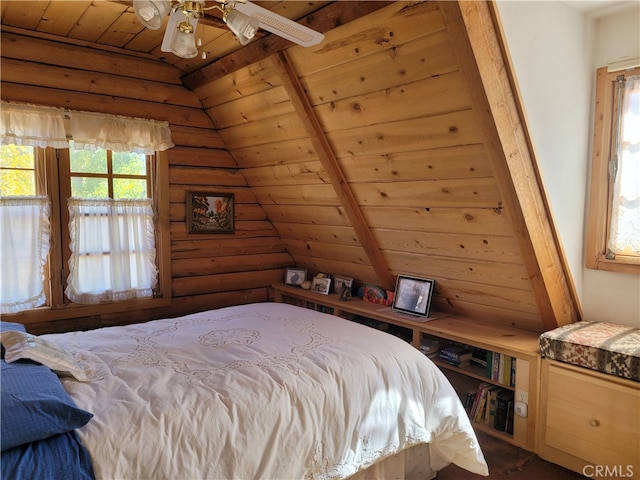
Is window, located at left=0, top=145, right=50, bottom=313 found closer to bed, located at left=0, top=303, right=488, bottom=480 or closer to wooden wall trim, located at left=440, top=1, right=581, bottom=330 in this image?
bed, located at left=0, top=303, right=488, bottom=480

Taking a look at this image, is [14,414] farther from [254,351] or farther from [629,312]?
[629,312]

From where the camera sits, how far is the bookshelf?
244cm

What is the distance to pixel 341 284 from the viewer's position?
3852 mm

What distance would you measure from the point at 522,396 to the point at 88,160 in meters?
3.17

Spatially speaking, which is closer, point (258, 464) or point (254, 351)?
point (258, 464)

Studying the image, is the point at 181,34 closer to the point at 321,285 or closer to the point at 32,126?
the point at 32,126

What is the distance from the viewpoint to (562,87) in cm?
236

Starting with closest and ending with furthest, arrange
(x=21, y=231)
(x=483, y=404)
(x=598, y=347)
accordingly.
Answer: (x=598, y=347) → (x=483, y=404) → (x=21, y=231)

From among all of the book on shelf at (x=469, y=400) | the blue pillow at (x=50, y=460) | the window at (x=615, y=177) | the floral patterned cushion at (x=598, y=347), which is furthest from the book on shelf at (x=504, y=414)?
the blue pillow at (x=50, y=460)

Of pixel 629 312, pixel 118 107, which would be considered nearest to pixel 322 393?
pixel 629 312

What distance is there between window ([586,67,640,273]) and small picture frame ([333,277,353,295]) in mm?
1756

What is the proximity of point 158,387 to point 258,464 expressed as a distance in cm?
50

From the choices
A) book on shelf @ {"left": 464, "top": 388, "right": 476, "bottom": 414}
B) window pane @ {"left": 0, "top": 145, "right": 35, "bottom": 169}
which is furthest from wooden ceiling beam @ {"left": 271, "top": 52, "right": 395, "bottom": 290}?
window pane @ {"left": 0, "top": 145, "right": 35, "bottom": 169}

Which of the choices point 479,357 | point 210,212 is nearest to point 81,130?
point 210,212
